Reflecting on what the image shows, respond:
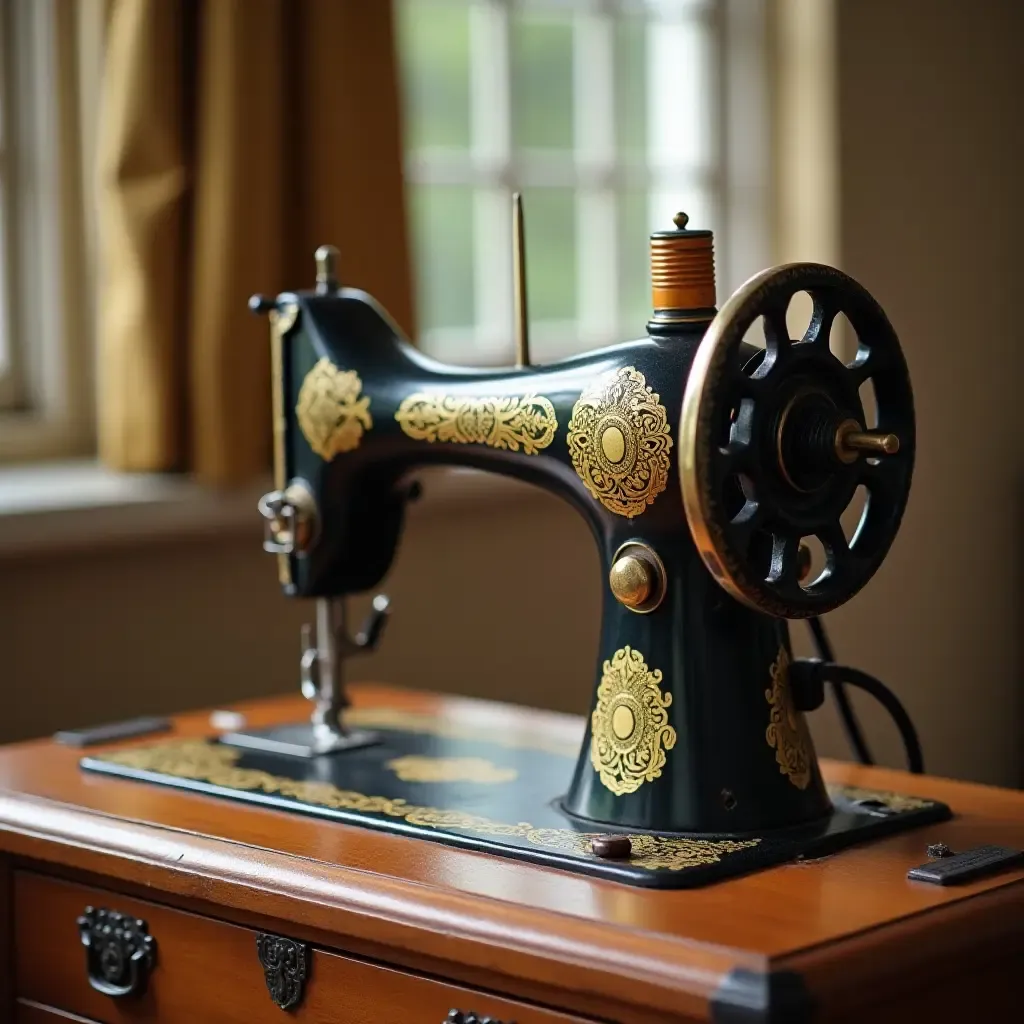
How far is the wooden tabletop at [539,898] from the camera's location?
1022 millimetres

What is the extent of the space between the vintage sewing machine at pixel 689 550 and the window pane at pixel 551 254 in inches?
60.0

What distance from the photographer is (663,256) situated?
4.20 feet

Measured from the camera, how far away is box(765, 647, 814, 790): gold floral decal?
1273 millimetres

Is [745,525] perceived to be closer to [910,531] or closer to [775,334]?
[775,334]

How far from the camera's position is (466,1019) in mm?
1130

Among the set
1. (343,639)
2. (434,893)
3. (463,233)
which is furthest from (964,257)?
(434,893)

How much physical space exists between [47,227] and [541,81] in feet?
3.18

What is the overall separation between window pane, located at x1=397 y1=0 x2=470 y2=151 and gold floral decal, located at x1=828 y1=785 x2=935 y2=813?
1595 mm

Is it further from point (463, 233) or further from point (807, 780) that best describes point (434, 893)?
point (463, 233)

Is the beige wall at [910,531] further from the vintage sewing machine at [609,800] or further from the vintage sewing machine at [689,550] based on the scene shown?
the vintage sewing machine at [689,550]

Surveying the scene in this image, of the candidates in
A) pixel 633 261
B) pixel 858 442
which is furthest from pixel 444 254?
pixel 858 442

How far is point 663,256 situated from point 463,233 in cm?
160

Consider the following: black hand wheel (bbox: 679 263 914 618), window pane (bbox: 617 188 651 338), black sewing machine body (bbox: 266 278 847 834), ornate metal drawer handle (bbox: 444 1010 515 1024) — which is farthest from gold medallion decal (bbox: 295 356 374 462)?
window pane (bbox: 617 188 651 338)

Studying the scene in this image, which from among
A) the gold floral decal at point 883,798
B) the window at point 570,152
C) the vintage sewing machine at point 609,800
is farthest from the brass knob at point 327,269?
the window at point 570,152
